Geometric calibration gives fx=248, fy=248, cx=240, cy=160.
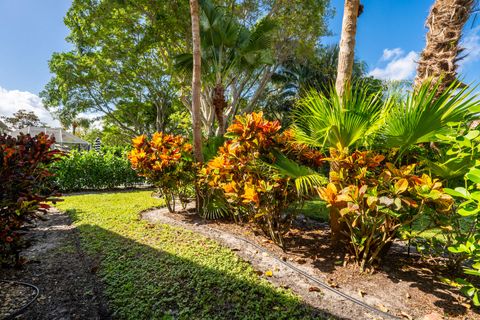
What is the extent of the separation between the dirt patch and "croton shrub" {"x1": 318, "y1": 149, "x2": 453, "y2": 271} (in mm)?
250

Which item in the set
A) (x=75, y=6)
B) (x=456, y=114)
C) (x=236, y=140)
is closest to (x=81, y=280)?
(x=236, y=140)

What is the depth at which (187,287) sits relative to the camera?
8.18 feet

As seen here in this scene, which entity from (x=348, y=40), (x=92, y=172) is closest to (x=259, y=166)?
(x=348, y=40)

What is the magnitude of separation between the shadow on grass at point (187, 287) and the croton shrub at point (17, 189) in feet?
2.88

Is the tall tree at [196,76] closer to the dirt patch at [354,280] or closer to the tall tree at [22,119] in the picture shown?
the dirt patch at [354,280]

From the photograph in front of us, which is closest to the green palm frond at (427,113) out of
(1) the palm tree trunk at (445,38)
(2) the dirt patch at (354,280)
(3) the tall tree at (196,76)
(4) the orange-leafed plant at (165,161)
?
(2) the dirt patch at (354,280)

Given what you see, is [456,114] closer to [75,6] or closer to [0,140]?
[0,140]

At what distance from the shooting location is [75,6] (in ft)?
39.7

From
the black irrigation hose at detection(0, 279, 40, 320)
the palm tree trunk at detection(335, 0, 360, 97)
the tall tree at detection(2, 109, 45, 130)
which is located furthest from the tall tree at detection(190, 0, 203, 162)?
the tall tree at detection(2, 109, 45, 130)

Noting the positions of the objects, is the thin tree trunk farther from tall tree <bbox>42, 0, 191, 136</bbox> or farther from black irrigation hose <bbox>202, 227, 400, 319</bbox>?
tall tree <bbox>42, 0, 191, 136</bbox>

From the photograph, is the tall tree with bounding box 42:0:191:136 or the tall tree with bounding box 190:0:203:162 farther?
the tall tree with bounding box 42:0:191:136

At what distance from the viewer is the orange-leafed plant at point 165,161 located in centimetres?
493

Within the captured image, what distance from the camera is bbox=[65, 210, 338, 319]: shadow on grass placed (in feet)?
7.02

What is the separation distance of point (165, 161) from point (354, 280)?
3.65 m
